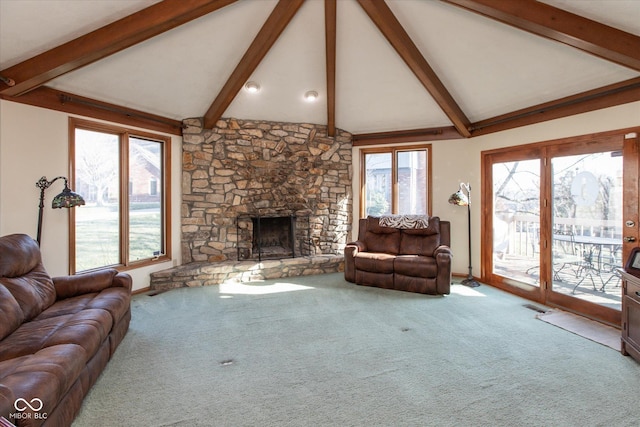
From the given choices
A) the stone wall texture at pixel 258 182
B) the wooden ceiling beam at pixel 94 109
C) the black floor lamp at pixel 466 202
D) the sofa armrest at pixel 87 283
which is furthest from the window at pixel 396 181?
the sofa armrest at pixel 87 283

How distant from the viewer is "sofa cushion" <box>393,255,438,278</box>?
4402mm

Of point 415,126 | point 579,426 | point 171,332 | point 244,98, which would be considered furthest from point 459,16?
point 171,332

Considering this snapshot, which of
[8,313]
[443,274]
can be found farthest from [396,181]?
[8,313]

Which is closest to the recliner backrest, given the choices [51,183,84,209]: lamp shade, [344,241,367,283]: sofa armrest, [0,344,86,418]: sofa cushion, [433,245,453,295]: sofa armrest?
[51,183,84,209]: lamp shade

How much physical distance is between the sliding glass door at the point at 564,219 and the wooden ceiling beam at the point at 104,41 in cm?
407

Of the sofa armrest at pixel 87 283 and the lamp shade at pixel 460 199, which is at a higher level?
the lamp shade at pixel 460 199

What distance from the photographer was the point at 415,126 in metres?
5.57

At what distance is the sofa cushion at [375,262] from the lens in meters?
4.67

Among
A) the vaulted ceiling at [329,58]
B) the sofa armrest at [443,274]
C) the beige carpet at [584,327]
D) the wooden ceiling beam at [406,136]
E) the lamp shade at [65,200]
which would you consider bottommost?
the beige carpet at [584,327]

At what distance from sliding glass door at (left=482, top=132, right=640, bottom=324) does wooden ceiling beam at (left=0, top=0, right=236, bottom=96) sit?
160 inches

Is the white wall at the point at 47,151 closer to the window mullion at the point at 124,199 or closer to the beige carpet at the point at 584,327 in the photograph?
the window mullion at the point at 124,199

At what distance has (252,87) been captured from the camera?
4.58 m

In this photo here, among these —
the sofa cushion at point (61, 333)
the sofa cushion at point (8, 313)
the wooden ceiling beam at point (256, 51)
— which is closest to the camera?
the sofa cushion at point (61, 333)

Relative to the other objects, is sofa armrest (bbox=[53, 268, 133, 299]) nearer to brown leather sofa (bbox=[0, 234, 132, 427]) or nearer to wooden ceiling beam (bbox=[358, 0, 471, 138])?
brown leather sofa (bbox=[0, 234, 132, 427])
